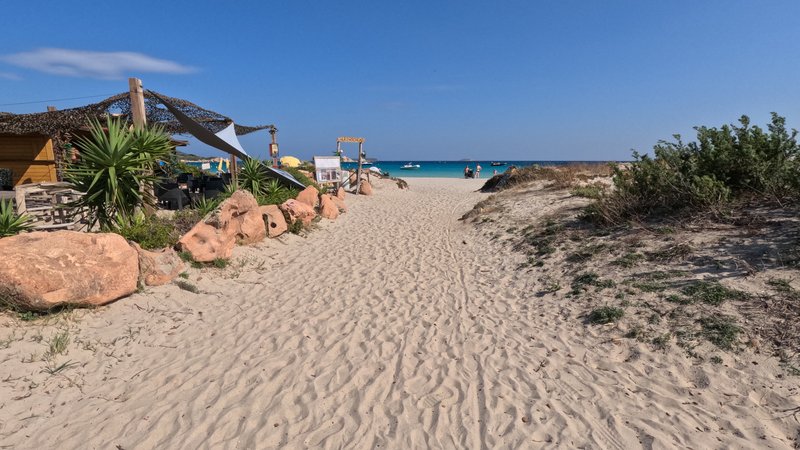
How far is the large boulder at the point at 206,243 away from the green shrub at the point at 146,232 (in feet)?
0.92

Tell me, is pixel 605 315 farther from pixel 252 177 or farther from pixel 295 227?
pixel 252 177

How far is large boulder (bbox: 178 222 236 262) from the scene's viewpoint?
20.3 ft

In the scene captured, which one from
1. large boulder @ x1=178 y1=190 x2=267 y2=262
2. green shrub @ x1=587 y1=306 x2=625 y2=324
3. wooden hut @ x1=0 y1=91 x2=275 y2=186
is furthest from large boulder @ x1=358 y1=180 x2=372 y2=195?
green shrub @ x1=587 y1=306 x2=625 y2=324

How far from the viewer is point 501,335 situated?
14.1 feet

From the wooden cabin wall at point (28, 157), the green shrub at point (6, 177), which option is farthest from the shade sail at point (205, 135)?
the green shrub at point (6, 177)

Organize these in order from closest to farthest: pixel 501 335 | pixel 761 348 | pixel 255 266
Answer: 1. pixel 761 348
2. pixel 501 335
3. pixel 255 266

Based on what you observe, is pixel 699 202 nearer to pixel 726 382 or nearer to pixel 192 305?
pixel 726 382

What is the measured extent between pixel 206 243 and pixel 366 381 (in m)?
4.22

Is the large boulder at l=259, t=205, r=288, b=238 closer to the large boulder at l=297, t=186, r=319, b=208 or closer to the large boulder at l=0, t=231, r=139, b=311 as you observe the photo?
the large boulder at l=297, t=186, r=319, b=208

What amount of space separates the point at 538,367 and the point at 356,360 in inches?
66.9

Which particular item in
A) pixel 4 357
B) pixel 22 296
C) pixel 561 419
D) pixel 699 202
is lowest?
pixel 561 419

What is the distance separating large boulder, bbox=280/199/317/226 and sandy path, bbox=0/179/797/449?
383 centimetres

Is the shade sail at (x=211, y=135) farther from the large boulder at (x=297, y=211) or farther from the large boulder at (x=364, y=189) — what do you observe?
the large boulder at (x=364, y=189)

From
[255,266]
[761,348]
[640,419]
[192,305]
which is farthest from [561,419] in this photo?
[255,266]
